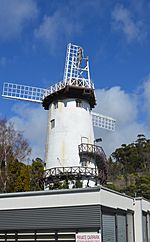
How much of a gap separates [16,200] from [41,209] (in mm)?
1664

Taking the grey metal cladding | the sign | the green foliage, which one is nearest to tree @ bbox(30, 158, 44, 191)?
the grey metal cladding

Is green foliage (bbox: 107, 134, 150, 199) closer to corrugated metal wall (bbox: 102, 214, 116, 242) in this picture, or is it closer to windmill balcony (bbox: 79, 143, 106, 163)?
windmill balcony (bbox: 79, 143, 106, 163)

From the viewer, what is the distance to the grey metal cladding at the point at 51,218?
21.6m

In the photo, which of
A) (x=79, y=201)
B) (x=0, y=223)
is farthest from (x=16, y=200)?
(x=79, y=201)

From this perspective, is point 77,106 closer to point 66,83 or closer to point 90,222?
point 66,83

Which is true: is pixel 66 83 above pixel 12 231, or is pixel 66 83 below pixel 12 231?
above

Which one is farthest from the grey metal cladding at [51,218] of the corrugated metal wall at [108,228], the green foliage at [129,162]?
the green foliage at [129,162]

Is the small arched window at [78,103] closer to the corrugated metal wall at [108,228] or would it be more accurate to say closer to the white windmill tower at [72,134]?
the white windmill tower at [72,134]

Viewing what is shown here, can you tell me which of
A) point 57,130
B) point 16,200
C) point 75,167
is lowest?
point 16,200

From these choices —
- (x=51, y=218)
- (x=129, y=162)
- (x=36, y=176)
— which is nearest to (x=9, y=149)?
(x=36, y=176)

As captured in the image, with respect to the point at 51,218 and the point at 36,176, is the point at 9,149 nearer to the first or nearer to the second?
the point at 36,176

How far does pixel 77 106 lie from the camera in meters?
40.3

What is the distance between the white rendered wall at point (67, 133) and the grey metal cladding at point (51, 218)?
49.9 feet

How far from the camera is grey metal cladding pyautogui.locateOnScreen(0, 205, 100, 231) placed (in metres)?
21.6
